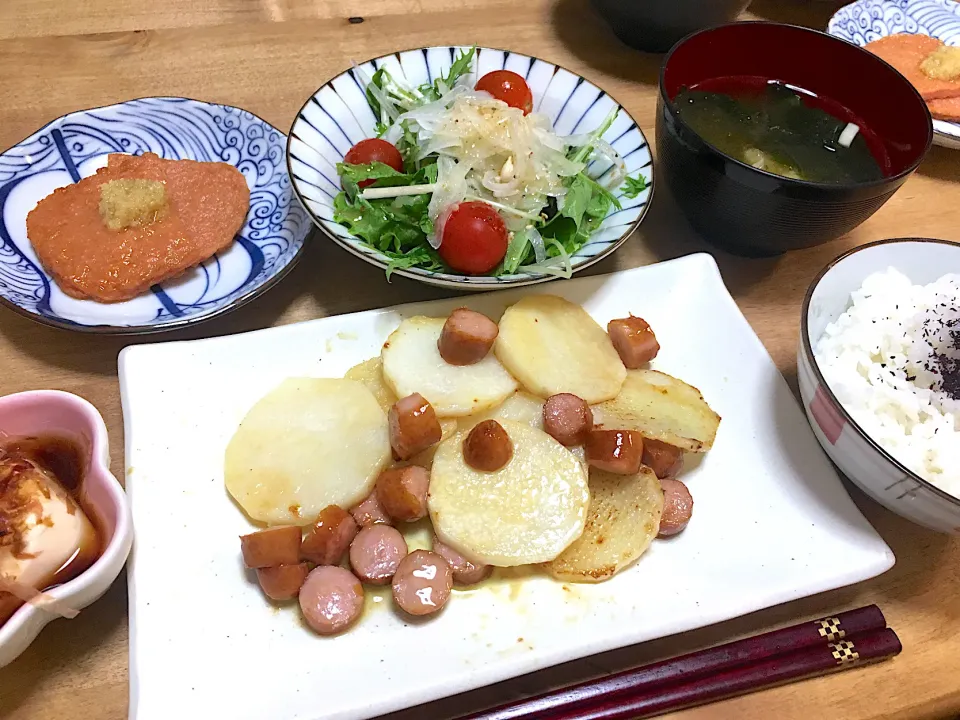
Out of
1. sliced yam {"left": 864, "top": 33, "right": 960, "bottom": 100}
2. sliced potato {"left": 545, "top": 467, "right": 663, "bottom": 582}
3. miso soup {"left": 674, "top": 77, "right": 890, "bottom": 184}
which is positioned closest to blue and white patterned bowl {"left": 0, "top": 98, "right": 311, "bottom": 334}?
sliced potato {"left": 545, "top": 467, "right": 663, "bottom": 582}

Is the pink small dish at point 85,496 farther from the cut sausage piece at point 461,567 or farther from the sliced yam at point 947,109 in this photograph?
the sliced yam at point 947,109

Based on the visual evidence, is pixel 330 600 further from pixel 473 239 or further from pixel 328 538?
pixel 473 239

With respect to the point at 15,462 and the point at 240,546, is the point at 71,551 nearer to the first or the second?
the point at 15,462

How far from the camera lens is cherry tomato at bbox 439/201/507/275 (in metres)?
1.74

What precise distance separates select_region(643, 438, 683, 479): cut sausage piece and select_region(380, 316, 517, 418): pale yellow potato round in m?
0.33

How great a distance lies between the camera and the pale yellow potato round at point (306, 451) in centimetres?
144

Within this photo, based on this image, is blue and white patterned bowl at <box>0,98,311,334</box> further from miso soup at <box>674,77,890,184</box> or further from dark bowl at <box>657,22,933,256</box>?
miso soup at <box>674,77,890,184</box>

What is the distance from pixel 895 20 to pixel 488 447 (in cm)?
257

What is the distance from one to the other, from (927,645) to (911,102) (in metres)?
1.44

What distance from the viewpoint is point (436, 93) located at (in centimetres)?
212

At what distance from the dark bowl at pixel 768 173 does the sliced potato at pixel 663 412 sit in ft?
1.75

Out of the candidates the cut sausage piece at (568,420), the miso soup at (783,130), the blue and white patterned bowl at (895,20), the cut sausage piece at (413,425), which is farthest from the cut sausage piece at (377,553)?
the blue and white patterned bowl at (895,20)

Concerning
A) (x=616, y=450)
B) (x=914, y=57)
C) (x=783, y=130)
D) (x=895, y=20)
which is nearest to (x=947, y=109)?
(x=914, y=57)

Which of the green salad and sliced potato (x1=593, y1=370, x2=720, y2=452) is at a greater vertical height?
the green salad
